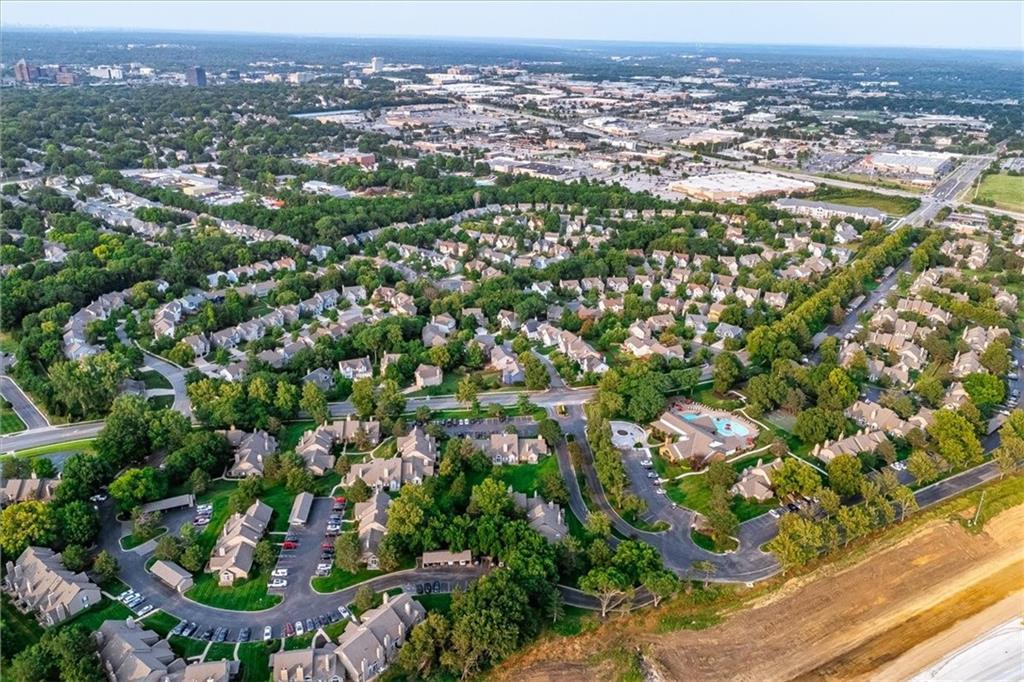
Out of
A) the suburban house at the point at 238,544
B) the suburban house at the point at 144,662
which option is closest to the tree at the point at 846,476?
the suburban house at the point at 238,544

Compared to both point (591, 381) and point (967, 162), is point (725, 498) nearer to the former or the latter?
point (591, 381)

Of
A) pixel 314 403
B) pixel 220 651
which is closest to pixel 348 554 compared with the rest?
pixel 220 651

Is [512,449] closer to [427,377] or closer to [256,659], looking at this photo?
[427,377]

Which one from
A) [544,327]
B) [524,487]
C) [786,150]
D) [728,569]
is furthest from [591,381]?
[786,150]

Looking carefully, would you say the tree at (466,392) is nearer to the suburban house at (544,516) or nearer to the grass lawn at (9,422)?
the suburban house at (544,516)

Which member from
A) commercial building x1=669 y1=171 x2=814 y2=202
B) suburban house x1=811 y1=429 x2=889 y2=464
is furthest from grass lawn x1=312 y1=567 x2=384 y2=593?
commercial building x1=669 y1=171 x2=814 y2=202

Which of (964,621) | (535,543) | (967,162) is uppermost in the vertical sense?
(967,162)
